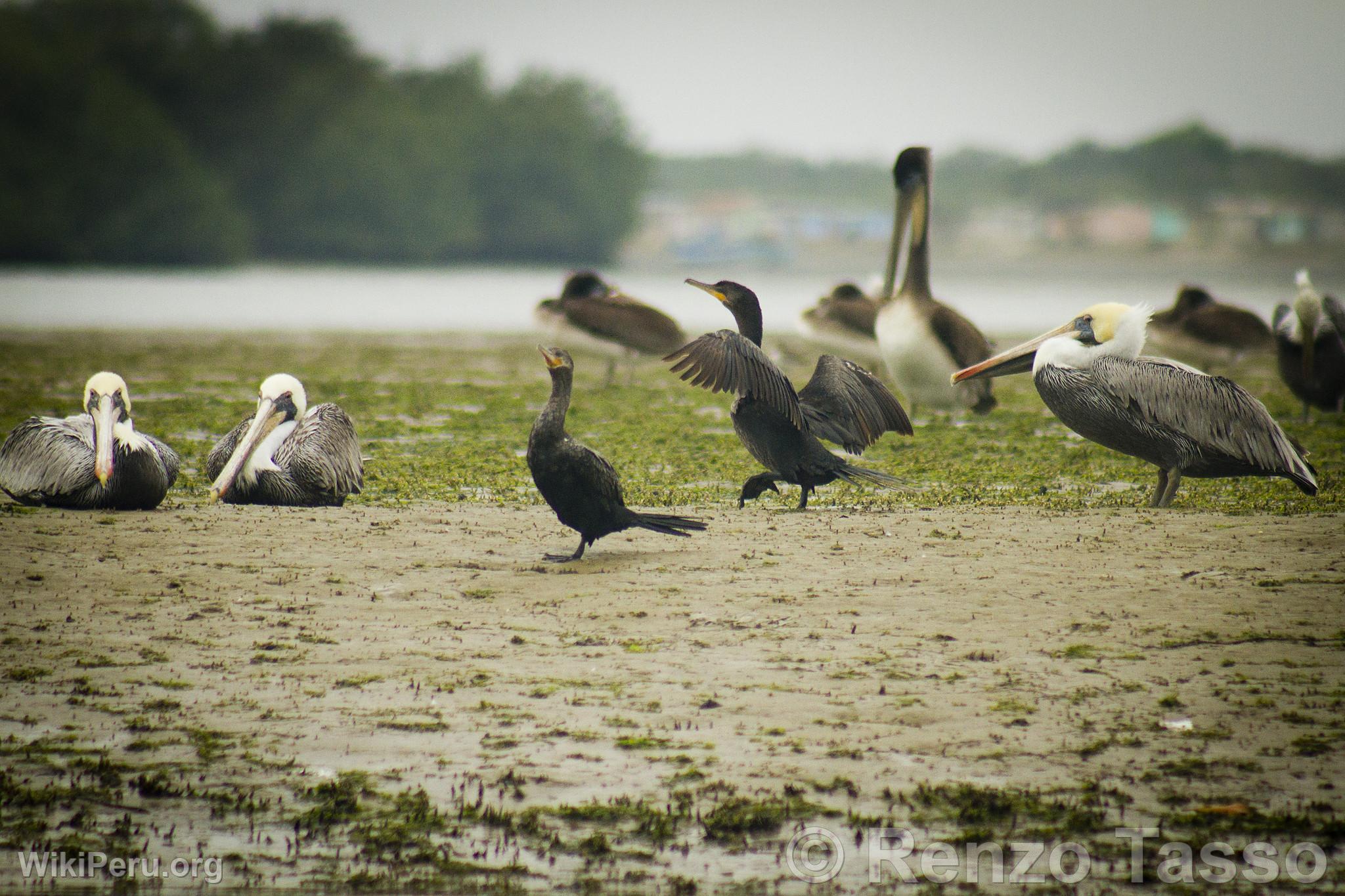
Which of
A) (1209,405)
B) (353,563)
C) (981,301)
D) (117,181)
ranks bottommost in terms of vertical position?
(353,563)

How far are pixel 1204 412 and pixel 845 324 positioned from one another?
19.4 ft

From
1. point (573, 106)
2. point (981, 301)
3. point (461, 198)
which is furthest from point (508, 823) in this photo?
point (573, 106)

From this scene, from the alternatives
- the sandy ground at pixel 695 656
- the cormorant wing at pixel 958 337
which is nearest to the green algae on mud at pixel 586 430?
the cormorant wing at pixel 958 337

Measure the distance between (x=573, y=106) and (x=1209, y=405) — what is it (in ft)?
229

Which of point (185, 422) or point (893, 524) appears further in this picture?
point (185, 422)

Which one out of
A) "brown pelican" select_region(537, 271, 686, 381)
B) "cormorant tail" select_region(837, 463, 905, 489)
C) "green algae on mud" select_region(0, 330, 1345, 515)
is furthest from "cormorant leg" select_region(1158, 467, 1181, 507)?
"brown pelican" select_region(537, 271, 686, 381)

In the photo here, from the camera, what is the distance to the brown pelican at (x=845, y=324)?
1243 centimetres

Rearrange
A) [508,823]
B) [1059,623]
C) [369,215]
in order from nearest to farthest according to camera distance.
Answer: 1. [508,823]
2. [1059,623]
3. [369,215]

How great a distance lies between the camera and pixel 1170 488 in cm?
694

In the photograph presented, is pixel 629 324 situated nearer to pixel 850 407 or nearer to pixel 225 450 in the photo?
pixel 850 407

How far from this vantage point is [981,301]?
1485 inches

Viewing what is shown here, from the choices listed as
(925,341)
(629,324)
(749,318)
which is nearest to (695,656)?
(749,318)

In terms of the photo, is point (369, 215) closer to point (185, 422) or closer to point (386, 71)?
point (386, 71)

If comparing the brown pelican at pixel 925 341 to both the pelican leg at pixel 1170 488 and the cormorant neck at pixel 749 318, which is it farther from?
the pelican leg at pixel 1170 488
